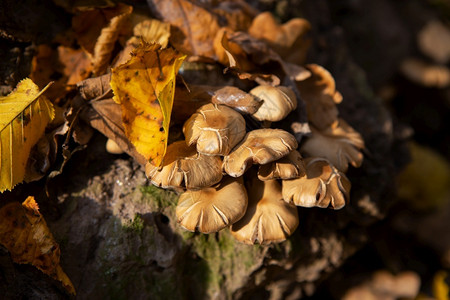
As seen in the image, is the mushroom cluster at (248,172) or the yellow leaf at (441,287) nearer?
the mushroom cluster at (248,172)

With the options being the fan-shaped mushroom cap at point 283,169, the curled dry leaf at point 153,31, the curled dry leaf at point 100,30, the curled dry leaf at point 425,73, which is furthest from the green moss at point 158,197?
the curled dry leaf at point 425,73

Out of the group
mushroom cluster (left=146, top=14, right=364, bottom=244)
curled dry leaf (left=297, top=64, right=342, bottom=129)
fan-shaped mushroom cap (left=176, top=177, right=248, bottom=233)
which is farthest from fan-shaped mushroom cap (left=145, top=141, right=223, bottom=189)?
curled dry leaf (left=297, top=64, right=342, bottom=129)

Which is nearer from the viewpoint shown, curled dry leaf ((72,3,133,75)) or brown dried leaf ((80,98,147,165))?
brown dried leaf ((80,98,147,165))

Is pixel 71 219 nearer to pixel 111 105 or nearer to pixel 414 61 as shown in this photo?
pixel 111 105

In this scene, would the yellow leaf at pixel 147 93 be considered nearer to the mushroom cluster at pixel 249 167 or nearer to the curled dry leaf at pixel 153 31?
the mushroom cluster at pixel 249 167

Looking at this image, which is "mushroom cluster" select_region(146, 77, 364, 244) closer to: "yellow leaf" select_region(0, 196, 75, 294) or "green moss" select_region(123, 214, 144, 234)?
"green moss" select_region(123, 214, 144, 234)

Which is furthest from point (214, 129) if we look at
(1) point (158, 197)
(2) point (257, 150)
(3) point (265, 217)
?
(1) point (158, 197)
